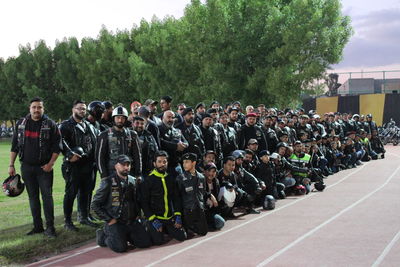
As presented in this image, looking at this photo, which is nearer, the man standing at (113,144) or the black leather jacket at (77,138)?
the man standing at (113,144)

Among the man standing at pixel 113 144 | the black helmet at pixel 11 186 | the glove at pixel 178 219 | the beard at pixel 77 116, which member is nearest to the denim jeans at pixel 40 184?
the black helmet at pixel 11 186

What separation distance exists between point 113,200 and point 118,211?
7.1 inches

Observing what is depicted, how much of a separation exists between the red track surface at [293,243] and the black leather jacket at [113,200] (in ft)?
1.77

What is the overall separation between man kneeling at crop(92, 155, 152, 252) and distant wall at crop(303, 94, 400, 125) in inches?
1197

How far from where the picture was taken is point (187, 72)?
135ft

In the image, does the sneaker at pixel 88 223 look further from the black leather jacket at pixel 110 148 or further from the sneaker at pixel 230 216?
the sneaker at pixel 230 216

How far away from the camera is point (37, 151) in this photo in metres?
8.91

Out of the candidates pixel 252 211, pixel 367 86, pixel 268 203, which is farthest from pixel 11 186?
pixel 367 86

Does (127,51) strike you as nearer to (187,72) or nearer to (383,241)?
(187,72)

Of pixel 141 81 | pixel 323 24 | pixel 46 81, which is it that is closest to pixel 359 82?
pixel 323 24

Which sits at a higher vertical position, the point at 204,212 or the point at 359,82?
the point at 359,82

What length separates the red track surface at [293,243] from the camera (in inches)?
297

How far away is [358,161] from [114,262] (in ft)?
51.5

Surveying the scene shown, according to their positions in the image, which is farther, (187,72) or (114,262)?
(187,72)
